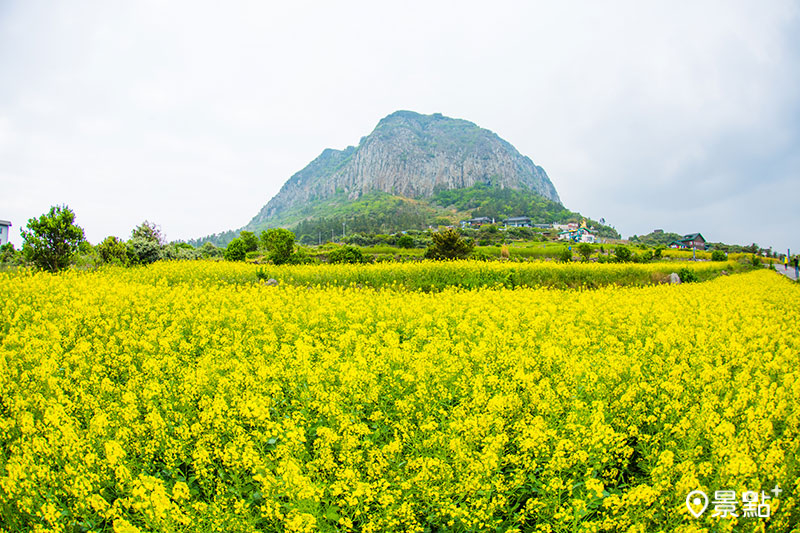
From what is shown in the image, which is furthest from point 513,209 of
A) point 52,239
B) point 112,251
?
point 52,239

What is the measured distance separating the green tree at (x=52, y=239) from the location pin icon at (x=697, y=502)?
64.0ft

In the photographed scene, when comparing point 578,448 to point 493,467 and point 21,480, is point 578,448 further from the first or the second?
point 21,480

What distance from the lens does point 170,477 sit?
10.9 feet

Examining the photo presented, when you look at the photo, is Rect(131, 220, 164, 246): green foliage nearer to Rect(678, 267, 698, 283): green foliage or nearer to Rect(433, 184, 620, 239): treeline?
Rect(678, 267, 698, 283): green foliage

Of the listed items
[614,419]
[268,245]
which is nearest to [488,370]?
[614,419]

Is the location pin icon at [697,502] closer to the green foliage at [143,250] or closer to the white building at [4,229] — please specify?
the green foliage at [143,250]

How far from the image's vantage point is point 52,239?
1598cm

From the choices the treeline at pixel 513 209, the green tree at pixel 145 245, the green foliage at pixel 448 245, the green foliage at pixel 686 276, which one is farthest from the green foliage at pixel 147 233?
the treeline at pixel 513 209

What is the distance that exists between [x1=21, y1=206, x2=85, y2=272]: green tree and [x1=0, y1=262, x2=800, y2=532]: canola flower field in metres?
12.1

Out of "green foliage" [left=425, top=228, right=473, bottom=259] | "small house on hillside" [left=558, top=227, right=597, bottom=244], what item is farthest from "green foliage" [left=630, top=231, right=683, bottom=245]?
"green foliage" [left=425, top=228, right=473, bottom=259]

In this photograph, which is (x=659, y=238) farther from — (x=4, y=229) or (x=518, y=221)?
(x=4, y=229)
